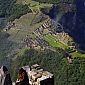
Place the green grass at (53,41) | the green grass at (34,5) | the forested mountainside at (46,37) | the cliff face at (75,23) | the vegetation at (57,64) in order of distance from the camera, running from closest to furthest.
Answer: the vegetation at (57,64) → the forested mountainside at (46,37) → the green grass at (53,41) → the cliff face at (75,23) → the green grass at (34,5)

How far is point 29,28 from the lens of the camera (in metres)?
83.8

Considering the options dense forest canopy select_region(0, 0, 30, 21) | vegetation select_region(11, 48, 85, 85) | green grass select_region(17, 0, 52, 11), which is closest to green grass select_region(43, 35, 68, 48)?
vegetation select_region(11, 48, 85, 85)

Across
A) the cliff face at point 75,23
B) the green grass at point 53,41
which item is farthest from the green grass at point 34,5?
the green grass at point 53,41

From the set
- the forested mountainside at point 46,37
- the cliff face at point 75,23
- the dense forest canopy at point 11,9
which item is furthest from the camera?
the dense forest canopy at point 11,9

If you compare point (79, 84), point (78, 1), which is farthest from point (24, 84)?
point (78, 1)

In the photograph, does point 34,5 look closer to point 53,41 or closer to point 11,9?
point 11,9

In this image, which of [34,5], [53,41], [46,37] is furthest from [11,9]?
[53,41]

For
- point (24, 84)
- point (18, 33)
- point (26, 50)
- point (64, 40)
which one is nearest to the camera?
point (24, 84)

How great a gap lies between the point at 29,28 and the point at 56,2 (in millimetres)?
19968

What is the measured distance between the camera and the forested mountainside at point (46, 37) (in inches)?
2384

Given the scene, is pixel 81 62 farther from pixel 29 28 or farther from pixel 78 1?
pixel 78 1

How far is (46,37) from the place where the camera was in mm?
75438

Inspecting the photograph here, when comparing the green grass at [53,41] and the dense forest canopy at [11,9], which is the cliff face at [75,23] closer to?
the dense forest canopy at [11,9]

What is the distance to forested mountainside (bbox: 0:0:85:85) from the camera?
199 feet
